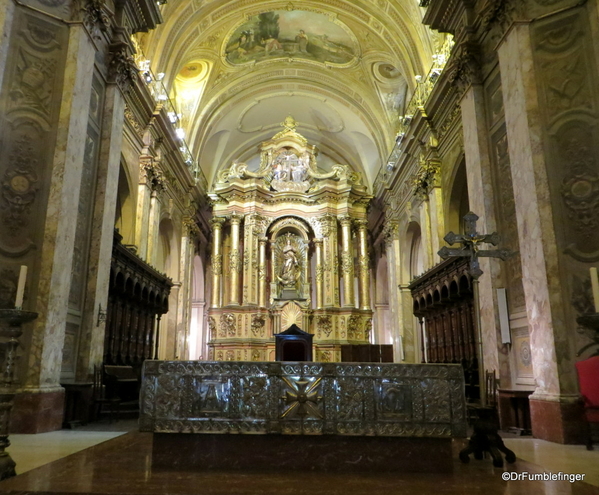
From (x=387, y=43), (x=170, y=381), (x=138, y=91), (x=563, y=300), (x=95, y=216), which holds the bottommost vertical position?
(x=170, y=381)

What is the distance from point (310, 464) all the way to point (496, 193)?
5.52 m

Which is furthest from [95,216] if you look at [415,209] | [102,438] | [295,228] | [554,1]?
[295,228]

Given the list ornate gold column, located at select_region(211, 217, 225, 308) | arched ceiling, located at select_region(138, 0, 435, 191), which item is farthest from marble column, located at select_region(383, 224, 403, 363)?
ornate gold column, located at select_region(211, 217, 225, 308)

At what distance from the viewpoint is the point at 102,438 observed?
5750 mm

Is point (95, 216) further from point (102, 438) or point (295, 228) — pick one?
point (295, 228)

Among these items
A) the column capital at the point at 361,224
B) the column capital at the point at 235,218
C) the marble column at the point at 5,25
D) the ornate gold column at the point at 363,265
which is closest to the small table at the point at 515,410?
the marble column at the point at 5,25

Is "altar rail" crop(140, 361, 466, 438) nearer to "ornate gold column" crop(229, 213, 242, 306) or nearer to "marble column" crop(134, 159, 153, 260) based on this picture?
"marble column" crop(134, 159, 153, 260)

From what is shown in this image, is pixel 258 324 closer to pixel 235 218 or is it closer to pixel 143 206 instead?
pixel 235 218

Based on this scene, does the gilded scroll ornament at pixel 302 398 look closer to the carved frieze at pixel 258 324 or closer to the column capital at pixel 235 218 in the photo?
the carved frieze at pixel 258 324

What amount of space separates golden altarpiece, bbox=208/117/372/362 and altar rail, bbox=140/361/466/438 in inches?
528

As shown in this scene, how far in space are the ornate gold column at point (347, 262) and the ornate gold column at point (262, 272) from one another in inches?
116

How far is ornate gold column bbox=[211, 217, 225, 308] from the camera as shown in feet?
61.0

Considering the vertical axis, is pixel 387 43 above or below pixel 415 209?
above

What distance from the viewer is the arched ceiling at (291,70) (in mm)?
13539
